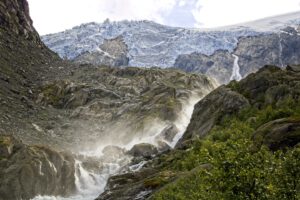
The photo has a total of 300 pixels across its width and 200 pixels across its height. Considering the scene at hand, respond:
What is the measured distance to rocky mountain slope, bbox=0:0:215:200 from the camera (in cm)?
7756

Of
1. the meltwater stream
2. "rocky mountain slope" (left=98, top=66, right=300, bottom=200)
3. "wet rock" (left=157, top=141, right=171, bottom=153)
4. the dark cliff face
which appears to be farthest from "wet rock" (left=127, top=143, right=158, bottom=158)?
"rocky mountain slope" (left=98, top=66, right=300, bottom=200)

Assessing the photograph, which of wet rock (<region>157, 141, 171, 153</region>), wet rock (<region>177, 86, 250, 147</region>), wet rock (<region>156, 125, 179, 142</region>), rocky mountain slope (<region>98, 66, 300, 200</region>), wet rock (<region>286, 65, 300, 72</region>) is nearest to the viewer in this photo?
rocky mountain slope (<region>98, 66, 300, 200</region>)

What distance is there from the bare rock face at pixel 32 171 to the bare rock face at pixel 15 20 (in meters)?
104

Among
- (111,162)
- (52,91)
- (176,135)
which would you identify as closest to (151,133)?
(176,135)

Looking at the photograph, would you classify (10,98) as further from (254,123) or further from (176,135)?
(254,123)

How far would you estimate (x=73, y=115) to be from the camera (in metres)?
138

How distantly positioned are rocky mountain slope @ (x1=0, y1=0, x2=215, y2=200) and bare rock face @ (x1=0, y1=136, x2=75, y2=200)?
135 mm

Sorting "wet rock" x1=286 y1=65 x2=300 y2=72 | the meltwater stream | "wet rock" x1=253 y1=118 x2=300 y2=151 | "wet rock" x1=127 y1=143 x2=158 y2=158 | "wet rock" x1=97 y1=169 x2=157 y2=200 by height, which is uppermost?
"wet rock" x1=286 y1=65 x2=300 y2=72

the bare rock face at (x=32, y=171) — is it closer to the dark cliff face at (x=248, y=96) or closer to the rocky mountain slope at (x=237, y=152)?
the rocky mountain slope at (x=237, y=152)

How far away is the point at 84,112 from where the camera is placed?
455 feet

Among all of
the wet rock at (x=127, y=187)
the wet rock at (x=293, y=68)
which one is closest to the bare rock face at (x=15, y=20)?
the wet rock at (x=293, y=68)

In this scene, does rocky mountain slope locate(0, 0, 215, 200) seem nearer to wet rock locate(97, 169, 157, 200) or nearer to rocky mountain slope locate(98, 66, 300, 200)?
wet rock locate(97, 169, 157, 200)

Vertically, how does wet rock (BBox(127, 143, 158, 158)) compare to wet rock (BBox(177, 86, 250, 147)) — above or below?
below

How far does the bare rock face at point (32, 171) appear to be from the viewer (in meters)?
71.9
